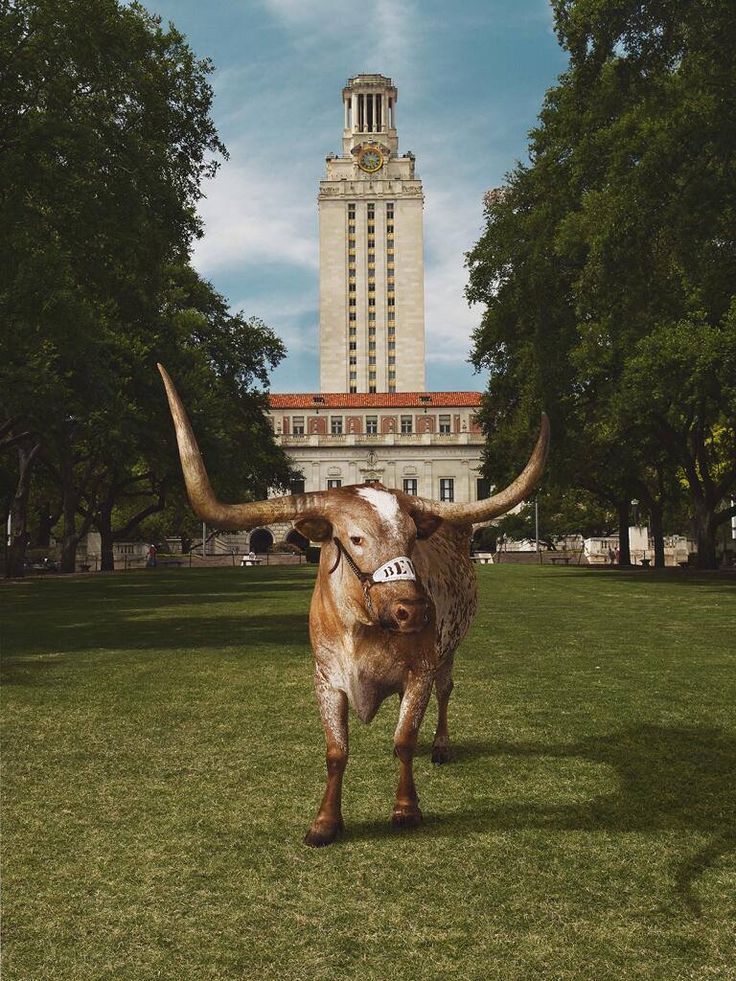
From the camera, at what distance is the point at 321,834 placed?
4801 mm

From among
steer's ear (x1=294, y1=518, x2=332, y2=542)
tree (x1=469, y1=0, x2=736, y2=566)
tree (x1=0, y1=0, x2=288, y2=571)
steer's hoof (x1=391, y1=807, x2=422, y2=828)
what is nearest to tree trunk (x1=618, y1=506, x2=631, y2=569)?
tree (x1=469, y1=0, x2=736, y2=566)

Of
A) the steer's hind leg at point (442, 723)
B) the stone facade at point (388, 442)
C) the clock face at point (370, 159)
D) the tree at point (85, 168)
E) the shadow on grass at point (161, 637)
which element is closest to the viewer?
the steer's hind leg at point (442, 723)

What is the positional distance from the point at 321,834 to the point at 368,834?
0.28 meters

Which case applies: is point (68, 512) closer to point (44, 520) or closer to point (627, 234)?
point (44, 520)

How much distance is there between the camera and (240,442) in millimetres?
51188

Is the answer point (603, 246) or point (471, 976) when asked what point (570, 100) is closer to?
point (603, 246)

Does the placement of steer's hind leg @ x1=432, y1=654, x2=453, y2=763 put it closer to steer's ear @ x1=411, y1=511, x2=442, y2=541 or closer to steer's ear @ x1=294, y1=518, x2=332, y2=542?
steer's ear @ x1=411, y1=511, x2=442, y2=541

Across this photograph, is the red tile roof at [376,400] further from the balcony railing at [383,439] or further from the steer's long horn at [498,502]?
the steer's long horn at [498,502]

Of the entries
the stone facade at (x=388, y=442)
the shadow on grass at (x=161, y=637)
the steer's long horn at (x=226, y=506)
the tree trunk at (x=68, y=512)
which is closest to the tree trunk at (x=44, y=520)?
the tree trunk at (x=68, y=512)

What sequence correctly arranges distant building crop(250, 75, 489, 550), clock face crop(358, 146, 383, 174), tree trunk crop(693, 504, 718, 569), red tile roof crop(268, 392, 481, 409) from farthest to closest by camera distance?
clock face crop(358, 146, 383, 174)
distant building crop(250, 75, 489, 550)
red tile roof crop(268, 392, 481, 409)
tree trunk crop(693, 504, 718, 569)

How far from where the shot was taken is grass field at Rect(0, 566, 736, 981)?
366 centimetres

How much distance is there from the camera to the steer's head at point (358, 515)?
4.38 meters

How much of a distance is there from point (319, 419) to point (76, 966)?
12110 cm

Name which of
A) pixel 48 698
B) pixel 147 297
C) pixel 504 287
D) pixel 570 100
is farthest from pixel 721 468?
pixel 48 698
